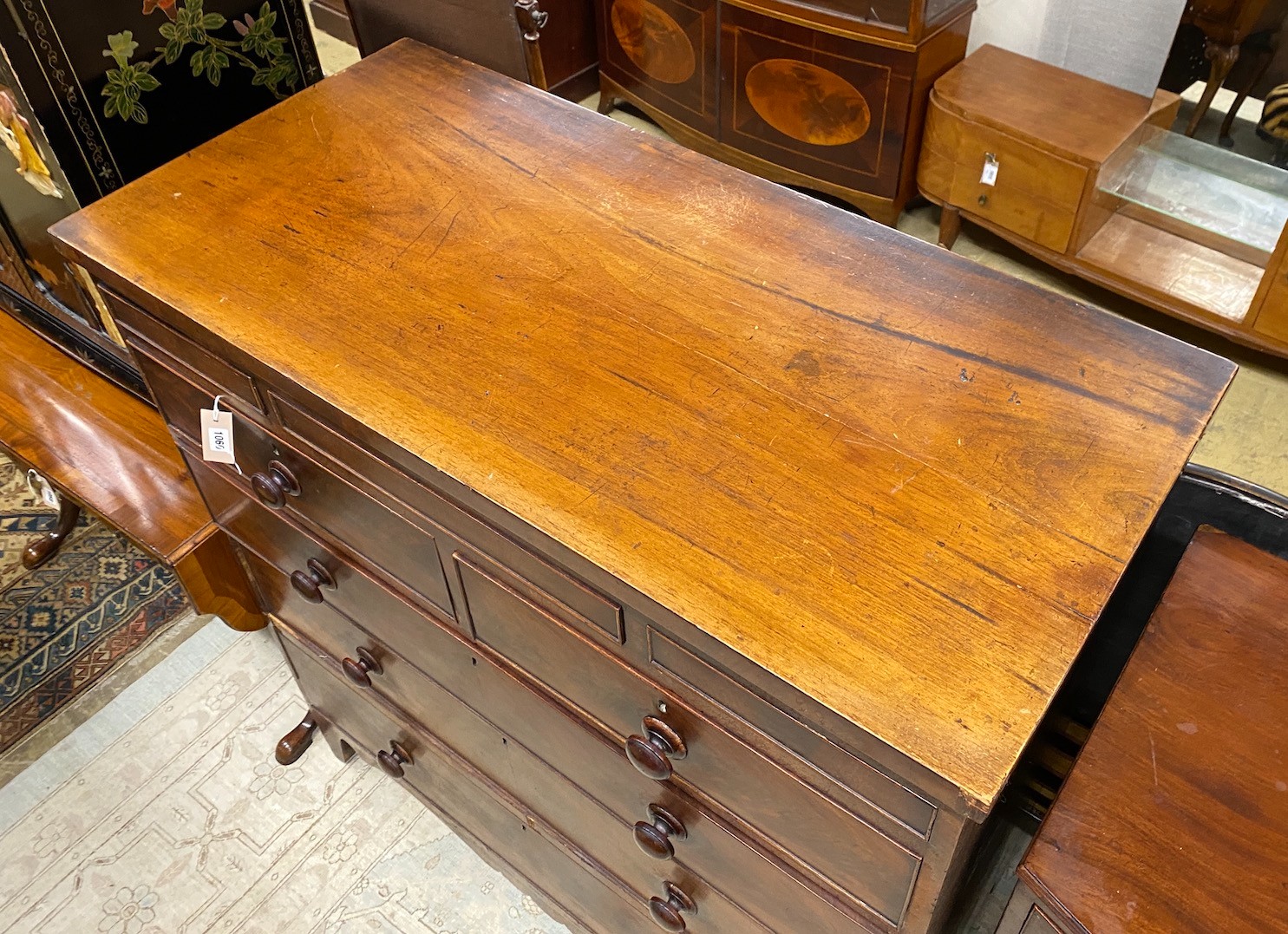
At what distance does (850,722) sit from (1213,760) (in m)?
0.30

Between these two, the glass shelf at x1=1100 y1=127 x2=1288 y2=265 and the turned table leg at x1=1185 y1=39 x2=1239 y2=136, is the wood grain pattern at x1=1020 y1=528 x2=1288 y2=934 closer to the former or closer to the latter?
the glass shelf at x1=1100 y1=127 x2=1288 y2=265

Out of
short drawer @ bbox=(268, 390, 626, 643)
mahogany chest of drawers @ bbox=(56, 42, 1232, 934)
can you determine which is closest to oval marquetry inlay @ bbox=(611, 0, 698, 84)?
mahogany chest of drawers @ bbox=(56, 42, 1232, 934)

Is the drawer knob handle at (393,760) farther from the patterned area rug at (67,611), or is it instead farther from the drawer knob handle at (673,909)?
the patterned area rug at (67,611)

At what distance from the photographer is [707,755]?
2.77ft

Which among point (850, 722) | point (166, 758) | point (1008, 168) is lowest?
point (166, 758)

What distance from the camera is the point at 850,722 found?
64 centimetres

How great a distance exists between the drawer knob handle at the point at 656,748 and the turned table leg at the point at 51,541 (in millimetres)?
1647

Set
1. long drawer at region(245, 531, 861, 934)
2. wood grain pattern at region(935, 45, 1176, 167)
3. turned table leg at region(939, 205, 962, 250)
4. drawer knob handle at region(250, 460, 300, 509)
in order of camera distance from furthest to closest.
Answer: turned table leg at region(939, 205, 962, 250) < wood grain pattern at region(935, 45, 1176, 167) < drawer knob handle at region(250, 460, 300, 509) < long drawer at region(245, 531, 861, 934)

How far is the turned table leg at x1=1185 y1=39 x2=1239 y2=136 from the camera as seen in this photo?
7.26ft

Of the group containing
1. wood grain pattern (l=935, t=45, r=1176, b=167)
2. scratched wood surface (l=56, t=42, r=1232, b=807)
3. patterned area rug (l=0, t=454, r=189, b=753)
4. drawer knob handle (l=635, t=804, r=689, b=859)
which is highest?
scratched wood surface (l=56, t=42, r=1232, b=807)

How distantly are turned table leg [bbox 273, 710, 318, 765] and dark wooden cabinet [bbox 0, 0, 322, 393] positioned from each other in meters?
0.90

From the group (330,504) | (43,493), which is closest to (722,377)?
(330,504)

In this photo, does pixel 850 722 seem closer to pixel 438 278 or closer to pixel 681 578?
pixel 681 578

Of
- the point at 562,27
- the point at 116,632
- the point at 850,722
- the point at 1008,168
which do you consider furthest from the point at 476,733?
the point at 562,27
